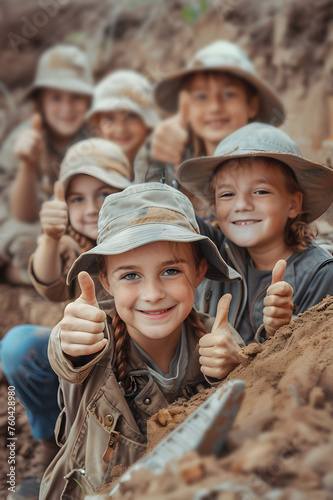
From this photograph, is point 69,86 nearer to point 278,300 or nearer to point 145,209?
point 145,209

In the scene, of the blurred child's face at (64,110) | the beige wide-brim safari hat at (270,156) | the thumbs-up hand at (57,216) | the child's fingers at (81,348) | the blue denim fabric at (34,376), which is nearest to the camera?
the child's fingers at (81,348)

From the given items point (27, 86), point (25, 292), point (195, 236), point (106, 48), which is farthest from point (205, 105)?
point (27, 86)

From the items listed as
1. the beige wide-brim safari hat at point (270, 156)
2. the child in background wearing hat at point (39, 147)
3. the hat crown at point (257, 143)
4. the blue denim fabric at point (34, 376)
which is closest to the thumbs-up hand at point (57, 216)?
the blue denim fabric at point (34, 376)

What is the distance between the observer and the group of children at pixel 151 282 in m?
1.26

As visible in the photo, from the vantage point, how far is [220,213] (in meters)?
1.44

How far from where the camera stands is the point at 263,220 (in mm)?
1406

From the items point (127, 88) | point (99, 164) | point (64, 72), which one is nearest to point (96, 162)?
point (99, 164)

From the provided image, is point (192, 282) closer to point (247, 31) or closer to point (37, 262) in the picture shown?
point (37, 262)

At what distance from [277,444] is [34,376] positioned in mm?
880

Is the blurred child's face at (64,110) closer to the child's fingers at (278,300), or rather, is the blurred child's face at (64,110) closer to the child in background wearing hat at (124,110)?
the child in background wearing hat at (124,110)

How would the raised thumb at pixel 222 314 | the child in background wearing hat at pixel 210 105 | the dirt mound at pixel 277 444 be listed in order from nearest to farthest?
the dirt mound at pixel 277 444, the raised thumb at pixel 222 314, the child in background wearing hat at pixel 210 105

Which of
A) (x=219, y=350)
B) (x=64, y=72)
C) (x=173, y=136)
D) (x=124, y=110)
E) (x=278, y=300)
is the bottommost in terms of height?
(x=219, y=350)

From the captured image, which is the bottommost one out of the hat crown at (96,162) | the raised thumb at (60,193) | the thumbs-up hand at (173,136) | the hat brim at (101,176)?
the raised thumb at (60,193)

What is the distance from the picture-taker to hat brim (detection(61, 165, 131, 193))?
1.63 m
